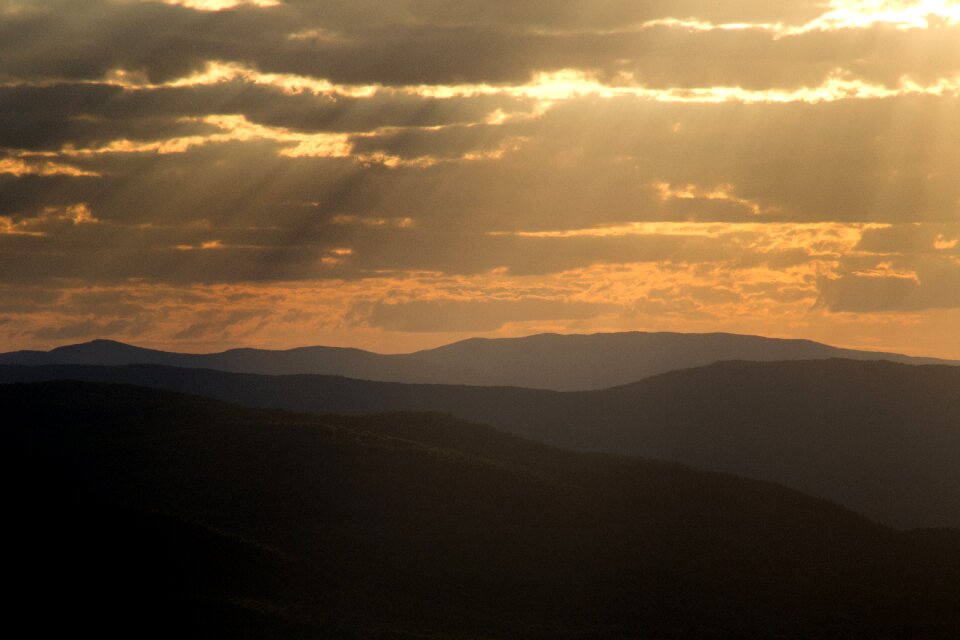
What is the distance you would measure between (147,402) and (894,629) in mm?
64970

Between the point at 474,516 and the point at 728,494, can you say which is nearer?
the point at 474,516

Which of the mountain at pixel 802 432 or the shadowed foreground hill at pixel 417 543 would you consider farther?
the mountain at pixel 802 432

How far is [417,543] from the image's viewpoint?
68125 mm

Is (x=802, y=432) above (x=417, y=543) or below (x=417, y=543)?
above

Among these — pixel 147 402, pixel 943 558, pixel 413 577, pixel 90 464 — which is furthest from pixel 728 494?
pixel 147 402

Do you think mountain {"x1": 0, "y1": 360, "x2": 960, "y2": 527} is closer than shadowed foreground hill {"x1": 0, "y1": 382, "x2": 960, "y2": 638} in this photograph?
No

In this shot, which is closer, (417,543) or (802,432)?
(417,543)

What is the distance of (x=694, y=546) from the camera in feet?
237

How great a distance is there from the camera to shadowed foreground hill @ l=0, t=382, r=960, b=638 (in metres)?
53.8

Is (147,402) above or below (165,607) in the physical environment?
above

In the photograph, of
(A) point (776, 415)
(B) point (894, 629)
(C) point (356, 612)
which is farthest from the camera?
(A) point (776, 415)

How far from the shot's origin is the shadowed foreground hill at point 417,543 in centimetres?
5381

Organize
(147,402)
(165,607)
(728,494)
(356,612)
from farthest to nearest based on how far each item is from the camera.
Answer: (147,402), (728,494), (356,612), (165,607)

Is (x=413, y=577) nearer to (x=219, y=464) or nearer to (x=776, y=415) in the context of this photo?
(x=219, y=464)
